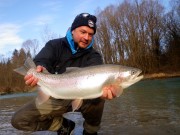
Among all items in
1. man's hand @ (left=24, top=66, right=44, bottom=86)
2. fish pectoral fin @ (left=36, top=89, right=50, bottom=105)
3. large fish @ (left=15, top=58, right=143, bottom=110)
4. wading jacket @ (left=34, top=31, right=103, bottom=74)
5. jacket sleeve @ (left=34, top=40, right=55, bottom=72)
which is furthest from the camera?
wading jacket @ (left=34, top=31, right=103, bottom=74)

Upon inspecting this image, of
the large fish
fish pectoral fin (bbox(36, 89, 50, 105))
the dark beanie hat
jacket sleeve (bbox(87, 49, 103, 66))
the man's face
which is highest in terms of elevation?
the dark beanie hat

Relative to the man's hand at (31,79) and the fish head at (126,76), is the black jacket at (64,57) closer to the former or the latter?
the man's hand at (31,79)

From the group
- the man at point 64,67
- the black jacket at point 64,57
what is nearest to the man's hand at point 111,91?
the man at point 64,67

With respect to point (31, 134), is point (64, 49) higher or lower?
higher

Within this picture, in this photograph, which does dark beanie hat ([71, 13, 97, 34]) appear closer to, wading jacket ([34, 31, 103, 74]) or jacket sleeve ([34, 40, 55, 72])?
wading jacket ([34, 31, 103, 74])

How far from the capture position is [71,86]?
3.95 metres

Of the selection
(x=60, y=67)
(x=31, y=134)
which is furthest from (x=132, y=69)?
(x=31, y=134)

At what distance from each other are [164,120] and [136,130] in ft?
3.59

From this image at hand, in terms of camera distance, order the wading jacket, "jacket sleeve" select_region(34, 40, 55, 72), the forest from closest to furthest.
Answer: "jacket sleeve" select_region(34, 40, 55, 72) → the wading jacket → the forest

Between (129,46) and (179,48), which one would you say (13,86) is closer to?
(129,46)

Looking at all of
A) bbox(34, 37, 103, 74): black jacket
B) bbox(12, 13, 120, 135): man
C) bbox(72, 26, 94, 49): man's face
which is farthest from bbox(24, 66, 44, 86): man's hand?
bbox(72, 26, 94, 49): man's face

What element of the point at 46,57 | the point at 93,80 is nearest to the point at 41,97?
the point at 46,57

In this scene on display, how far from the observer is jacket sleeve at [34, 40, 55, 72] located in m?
4.63

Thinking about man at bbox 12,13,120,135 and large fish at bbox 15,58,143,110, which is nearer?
large fish at bbox 15,58,143,110
